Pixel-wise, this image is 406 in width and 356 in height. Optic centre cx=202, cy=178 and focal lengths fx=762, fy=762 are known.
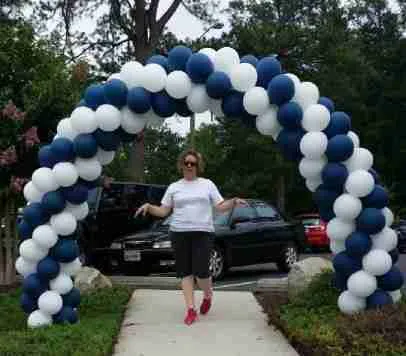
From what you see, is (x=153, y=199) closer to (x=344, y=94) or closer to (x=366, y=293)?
(x=366, y=293)

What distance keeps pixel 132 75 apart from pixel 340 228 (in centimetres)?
254

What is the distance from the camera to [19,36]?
10.5 metres

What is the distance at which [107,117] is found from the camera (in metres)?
7.42

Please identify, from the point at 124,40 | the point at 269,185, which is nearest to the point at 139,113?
the point at 124,40

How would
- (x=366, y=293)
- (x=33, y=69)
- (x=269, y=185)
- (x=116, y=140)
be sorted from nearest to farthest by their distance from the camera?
(x=366, y=293)
(x=116, y=140)
(x=33, y=69)
(x=269, y=185)

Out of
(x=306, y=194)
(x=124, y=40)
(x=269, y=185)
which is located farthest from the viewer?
(x=306, y=194)

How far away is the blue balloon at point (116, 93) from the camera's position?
24.6 feet

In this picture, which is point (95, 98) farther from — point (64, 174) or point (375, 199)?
point (375, 199)

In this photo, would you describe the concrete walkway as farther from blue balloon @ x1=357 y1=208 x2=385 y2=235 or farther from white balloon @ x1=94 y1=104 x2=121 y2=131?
white balloon @ x1=94 y1=104 x2=121 y2=131

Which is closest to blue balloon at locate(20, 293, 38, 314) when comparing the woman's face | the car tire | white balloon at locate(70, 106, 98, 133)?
white balloon at locate(70, 106, 98, 133)

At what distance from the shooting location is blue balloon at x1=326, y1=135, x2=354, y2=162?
720 centimetres

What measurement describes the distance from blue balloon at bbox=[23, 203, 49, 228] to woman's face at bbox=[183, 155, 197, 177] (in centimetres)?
148

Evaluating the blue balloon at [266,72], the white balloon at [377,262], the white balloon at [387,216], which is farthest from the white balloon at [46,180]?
the white balloon at [387,216]

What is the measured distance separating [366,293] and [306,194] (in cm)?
3579
